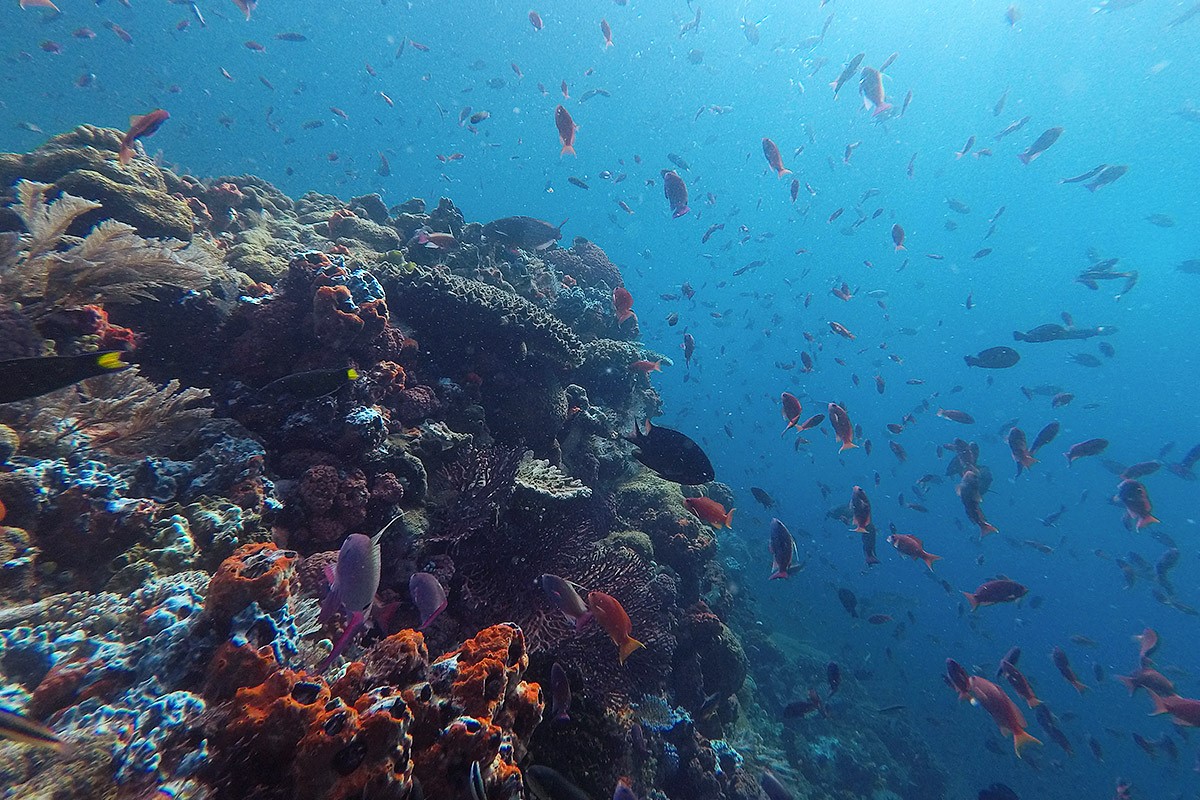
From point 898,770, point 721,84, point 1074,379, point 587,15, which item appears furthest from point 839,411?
point 1074,379

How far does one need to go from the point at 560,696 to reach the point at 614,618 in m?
0.67

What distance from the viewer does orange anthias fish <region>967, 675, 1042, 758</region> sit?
20.3 ft

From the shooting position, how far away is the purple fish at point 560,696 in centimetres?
353

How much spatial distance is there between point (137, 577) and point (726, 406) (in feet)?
325

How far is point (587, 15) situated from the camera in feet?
195

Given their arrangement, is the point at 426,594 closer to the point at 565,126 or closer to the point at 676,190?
the point at 676,190

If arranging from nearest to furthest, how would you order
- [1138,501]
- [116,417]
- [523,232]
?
[116,417] < [1138,501] < [523,232]

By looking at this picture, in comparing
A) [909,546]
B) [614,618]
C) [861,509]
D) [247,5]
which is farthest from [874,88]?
[247,5]

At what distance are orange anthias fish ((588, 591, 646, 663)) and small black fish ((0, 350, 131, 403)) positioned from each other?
123 inches

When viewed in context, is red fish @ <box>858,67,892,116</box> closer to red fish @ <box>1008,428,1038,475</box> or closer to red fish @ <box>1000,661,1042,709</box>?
red fish @ <box>1008,428,1038,475</box>

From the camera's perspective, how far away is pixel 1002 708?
20.7 feet

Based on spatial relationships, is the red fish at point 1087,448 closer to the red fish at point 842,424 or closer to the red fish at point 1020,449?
the red fish at point 1020,449

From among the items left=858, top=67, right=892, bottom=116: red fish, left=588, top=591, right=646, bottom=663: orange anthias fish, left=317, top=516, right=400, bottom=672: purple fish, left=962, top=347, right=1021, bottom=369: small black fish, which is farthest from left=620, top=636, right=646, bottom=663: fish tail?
left=858, top=67, right=892, bottom=116: red fish

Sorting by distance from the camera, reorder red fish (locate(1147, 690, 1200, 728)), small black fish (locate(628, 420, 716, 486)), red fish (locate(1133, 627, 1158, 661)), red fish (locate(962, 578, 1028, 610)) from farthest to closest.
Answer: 1. red fish (locate(1133, 627, 1158, 661))
2. red fish (locate(1147, 690, 1200, 728))
3. red fish (locate(962, 578, 1028, 610))
4. small black fish (locate(628, 420, 716, 486))
